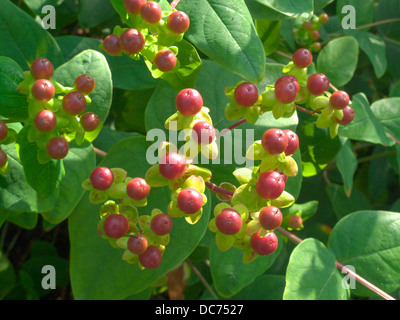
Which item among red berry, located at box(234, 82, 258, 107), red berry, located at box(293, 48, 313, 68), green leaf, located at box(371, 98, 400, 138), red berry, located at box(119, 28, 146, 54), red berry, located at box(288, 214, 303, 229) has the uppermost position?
red berry, located at box(119, 28, 146, 54)

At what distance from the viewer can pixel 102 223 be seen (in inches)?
27.0

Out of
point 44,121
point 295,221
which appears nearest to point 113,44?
point 44,121

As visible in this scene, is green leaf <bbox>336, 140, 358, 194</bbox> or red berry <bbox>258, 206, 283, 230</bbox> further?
green leaf <bbox>336, 140, 358, 194</bbox>

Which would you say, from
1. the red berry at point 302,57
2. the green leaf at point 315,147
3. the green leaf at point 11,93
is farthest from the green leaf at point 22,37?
the green leaf at point 315,147

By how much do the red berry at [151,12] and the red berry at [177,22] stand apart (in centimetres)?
2

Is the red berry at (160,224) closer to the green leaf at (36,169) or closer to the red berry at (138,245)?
the red berry at (138,245)

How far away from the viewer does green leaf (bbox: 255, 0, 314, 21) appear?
2.44ft

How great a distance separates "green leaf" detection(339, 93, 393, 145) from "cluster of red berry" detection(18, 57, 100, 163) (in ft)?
1.80

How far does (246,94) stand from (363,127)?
40cm

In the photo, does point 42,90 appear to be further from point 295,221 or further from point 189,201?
point 295,221

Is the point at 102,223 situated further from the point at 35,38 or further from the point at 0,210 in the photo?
the point at 35,38

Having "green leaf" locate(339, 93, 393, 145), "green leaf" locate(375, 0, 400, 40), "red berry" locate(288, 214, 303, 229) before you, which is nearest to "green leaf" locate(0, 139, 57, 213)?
"red berry" locate(288, 214, 303, 229)

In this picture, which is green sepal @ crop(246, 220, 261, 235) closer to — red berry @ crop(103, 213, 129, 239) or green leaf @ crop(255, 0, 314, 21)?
red berry @ crop(103, 213, 129, 239)

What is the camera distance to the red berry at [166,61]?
661 millimetres
